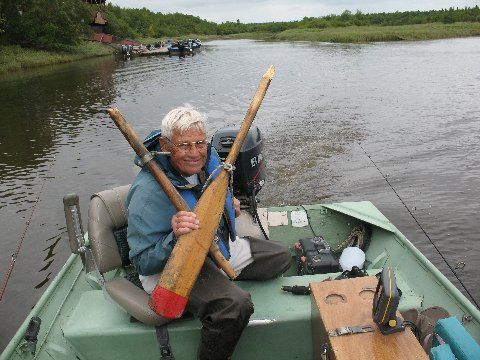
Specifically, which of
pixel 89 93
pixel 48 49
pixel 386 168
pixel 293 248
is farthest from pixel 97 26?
pixel 293 248

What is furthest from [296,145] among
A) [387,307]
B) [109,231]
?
[387,307]

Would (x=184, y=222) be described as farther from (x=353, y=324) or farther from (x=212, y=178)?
(x=353, y=324)

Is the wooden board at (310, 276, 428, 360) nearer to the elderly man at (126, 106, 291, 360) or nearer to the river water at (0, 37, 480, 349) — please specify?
the elderly man at (126, 106, 291, 360)

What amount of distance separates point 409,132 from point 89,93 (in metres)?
14.6

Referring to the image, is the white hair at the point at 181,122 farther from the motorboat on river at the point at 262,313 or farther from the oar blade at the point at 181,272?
the motorboat on river at the point at 262,313

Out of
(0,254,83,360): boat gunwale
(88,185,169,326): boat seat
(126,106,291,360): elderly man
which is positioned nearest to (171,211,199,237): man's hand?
(126,106,291,360): elderly man

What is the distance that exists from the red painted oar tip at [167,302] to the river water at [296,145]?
3659 mm

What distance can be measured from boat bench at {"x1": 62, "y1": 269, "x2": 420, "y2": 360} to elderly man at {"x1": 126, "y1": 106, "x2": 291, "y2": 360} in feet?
0.73

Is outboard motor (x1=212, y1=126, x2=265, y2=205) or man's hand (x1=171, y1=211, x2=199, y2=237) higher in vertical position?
man's hand (x1=171, y1=211, x2=199, y2=237)

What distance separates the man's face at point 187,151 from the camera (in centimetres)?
270

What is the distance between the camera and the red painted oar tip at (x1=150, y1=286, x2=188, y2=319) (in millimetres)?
2480

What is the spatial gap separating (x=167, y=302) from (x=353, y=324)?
0.99 m

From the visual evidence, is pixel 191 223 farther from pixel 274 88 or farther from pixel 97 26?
pixel 97 26

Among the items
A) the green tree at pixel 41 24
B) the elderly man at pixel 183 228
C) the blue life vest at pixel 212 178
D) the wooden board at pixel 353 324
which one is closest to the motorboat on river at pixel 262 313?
the wooden board at pixel 353 324
